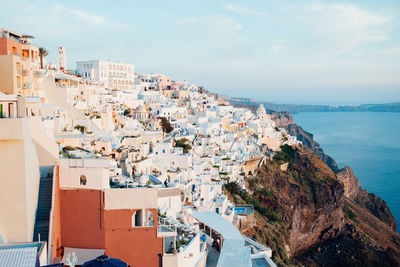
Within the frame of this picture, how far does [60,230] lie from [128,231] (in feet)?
6.32

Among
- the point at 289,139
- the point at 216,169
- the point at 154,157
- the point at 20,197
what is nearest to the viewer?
the point at 20,197

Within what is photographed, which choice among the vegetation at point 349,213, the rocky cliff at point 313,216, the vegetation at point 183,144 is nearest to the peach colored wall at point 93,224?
the rocky cliff at point 313,216

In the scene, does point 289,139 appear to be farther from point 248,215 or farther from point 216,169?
point 248,215

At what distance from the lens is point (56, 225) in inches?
400

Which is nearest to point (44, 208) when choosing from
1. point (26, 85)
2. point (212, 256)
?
point (212, 256)

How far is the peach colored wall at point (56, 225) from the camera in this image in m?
9.60

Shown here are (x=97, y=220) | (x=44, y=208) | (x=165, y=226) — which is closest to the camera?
(x=44, y=208)

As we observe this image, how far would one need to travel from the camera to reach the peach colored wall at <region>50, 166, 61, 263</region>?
9.60 m

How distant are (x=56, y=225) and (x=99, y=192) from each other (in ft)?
4.63

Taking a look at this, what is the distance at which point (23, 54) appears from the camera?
1939 centimetres

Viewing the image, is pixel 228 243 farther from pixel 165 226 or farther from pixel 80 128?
pixel 80 128

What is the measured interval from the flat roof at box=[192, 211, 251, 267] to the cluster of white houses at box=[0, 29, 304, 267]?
0.14 ft

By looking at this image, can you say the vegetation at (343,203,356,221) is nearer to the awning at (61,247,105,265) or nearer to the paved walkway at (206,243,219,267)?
the paved walkway at (206,243,219,267)

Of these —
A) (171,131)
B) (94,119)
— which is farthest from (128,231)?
(171,131)
